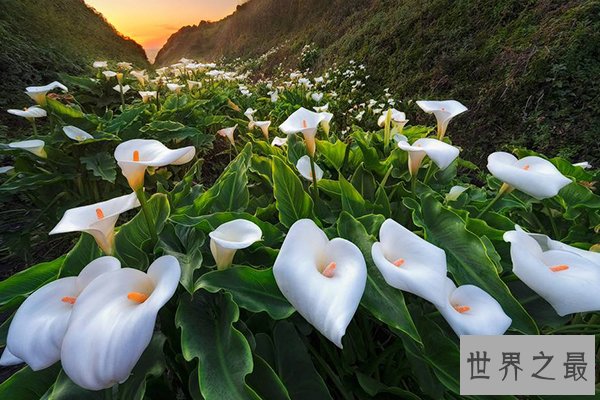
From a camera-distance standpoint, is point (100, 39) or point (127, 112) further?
point (100, 39)

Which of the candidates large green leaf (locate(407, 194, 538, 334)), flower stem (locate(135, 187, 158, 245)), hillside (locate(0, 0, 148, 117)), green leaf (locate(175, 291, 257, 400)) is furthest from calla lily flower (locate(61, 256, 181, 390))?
hillside (locate(0, 0, 148, 117))

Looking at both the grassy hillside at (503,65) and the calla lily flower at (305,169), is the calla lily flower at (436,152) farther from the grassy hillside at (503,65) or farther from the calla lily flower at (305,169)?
the grassy hillside at (503,65)

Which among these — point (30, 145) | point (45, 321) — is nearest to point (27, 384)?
point (45, 321)

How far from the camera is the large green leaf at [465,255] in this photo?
32.4 inches

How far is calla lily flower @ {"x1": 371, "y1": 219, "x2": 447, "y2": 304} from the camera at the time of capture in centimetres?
69

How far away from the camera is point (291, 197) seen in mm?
1152

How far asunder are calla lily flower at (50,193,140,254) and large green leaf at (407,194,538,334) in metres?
0.79

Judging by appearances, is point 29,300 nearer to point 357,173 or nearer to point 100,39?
point 357,173

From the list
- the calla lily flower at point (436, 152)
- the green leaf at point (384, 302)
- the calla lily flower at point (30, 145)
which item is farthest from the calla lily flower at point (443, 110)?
the calla lily flower at point (30, 145)

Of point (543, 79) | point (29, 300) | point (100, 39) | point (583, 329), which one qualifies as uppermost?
point (100, 39)

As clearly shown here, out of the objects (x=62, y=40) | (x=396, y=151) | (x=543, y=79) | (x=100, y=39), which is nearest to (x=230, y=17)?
(x=100, y=39)

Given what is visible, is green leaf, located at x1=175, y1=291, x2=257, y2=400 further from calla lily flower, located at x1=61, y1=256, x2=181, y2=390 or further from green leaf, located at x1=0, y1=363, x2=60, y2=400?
green leaf, located at x1=0, y1=363, x2=60, y2=400

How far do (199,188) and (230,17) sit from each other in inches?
1440

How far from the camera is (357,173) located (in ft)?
4.82
